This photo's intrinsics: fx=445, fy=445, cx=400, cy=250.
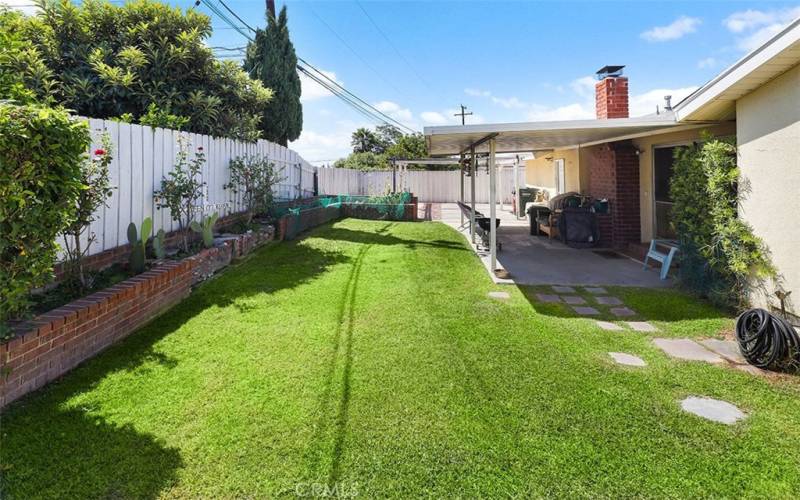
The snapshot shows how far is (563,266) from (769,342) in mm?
4513

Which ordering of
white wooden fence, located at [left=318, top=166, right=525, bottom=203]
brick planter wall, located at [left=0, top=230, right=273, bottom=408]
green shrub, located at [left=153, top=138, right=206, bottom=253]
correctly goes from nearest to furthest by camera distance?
brick planter wall, located at [left=0, top=230, right=273, bottom=408]
green shrub, located at [left=153, top=138, right=206, bottom=253]
white wooden fence, located at [left=318, top=166, right=525, bottom=203]

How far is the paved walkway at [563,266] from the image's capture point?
24.0 feet

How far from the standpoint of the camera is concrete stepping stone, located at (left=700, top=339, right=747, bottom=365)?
4.27 metres

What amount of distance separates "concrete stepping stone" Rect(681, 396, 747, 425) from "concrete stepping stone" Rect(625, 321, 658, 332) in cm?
171

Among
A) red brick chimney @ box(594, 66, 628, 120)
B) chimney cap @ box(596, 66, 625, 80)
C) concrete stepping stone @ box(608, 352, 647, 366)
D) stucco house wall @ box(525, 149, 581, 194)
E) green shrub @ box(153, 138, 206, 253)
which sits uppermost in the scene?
chimney cap @ box(596, 66, 625, 80)

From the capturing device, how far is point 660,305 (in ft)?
19.7

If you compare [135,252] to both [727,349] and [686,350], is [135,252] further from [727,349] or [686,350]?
[727,349]

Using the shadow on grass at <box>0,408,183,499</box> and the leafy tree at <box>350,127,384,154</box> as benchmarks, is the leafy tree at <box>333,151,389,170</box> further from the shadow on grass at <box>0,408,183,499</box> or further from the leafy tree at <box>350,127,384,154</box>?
the shadow on grass at <box>0,408,183,499</box>

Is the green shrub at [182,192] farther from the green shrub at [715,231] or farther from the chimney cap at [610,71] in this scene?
the chimney cap at [610,71]

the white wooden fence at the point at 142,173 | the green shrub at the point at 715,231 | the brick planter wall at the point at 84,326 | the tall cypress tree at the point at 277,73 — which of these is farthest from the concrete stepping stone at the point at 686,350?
the tall cypress tree at the point at 277,73

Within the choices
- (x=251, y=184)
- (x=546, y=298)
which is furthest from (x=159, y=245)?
(x=546, y=298)

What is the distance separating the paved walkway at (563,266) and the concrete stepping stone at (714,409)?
12.5ft

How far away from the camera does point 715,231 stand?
5.64 metres

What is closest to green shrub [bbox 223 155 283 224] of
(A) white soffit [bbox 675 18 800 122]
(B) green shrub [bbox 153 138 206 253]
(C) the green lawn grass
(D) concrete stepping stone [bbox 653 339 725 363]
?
(B) green shrub [bbox 153 138 206 253]
